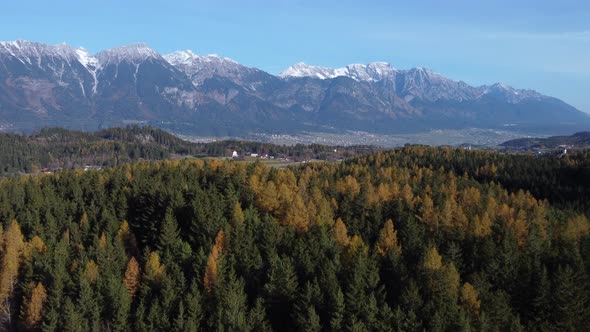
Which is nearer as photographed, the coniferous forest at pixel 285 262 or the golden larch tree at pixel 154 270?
the coniferous forest at pixel 285 262

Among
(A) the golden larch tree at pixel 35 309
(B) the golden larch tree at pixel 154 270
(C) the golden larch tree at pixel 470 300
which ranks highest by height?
(C) the golden larch tree at pixel 470 300

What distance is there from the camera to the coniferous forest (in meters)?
40.3

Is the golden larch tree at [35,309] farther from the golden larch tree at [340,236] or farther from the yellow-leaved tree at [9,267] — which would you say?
the golden larch tree at [340,236]

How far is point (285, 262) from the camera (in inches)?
1746

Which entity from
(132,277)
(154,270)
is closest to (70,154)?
(132,277)

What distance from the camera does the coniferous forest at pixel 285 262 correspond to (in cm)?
4031

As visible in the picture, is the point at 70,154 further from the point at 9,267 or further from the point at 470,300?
the point at 470,300

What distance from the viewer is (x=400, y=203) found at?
65625mm

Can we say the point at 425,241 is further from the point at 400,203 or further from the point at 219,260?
the point at 219,260

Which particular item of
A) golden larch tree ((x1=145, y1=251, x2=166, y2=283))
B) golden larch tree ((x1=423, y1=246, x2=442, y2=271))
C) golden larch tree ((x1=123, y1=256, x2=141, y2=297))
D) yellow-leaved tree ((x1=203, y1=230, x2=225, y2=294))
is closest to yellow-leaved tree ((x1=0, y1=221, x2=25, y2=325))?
golden larch tree ((x1=123, y1=256, x2=141, y2=297))

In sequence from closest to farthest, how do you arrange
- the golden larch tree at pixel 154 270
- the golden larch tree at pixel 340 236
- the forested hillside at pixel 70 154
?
the golden larch tree at pixel 154 270 → the golden larch tree at pixel 340 236 → the forested hillside at pixel 70 154

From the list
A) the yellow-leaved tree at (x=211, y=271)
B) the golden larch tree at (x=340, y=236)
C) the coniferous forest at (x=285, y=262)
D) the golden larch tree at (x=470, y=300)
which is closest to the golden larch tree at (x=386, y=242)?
the coniferous forest at (x=285, y=262)

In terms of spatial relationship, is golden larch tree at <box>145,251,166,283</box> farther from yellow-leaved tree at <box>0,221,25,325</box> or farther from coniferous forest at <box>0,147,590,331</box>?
yellow-leaved tree at <box>0,221,25,325</box>

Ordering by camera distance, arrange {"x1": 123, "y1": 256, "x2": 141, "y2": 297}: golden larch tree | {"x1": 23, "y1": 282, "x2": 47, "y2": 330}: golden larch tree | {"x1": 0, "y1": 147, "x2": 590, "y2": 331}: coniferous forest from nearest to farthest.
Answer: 1. {"x1": 0, "y1": 147, "x2": 590, "y2": 331}: coniferous forest
2. {"x1": 23, "y1": 282, "x2": 47, "y2": 330}: golden larch tree
3. {"x1": 123, "y1": 256, "x2": 141, "y2": 297}: golden larch tree
